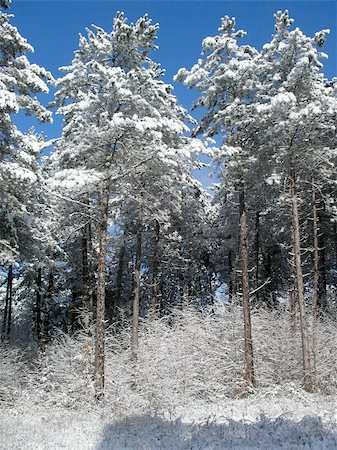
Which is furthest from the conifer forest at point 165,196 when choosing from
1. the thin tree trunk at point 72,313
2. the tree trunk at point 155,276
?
the thin tree trunk at point 72,313

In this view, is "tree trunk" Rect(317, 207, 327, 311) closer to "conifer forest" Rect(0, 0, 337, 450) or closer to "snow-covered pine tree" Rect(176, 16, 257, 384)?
"conifer forest" Rect(0, 0, 337, 450)

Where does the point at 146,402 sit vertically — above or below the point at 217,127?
below

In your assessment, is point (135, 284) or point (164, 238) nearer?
point (135, 284)

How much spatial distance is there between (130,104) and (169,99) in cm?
618

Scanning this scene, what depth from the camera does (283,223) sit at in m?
25.5

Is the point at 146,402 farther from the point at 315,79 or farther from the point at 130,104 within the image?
the point at 315,79

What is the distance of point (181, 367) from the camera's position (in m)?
17.7

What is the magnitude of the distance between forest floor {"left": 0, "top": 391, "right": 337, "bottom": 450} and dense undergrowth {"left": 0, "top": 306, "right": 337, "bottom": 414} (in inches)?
45.9

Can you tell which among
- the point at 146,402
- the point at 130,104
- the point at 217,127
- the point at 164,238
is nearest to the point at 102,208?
the point at 130,104

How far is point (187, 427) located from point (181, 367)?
6.40m

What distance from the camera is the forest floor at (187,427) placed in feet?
32.0

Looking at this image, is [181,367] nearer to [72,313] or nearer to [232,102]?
[232,102]

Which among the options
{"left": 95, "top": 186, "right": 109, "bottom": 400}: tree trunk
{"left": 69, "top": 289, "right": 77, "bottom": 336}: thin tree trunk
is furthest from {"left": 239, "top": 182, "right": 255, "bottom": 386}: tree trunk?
{"left": 69, "top": 289, "right": 77, "bottom": 336}: thin tree trunk

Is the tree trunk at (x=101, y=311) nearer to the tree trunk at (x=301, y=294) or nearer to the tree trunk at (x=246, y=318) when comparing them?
the tree trunk at (x=246, y=318)
